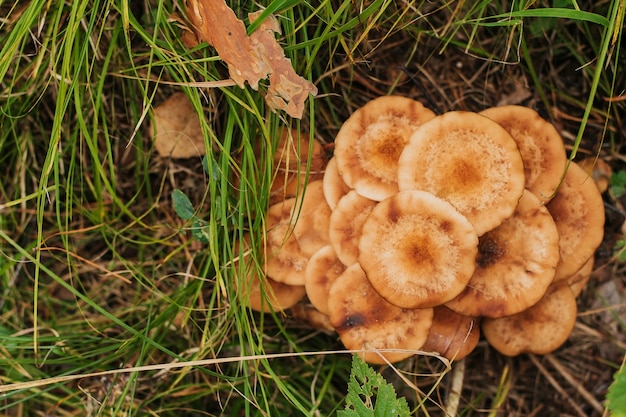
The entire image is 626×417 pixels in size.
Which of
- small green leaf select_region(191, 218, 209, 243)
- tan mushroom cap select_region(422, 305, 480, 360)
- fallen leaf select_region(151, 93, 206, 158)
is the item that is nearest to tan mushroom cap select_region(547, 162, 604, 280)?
tan mushroom cap select_region(422, 305, 480, 360)

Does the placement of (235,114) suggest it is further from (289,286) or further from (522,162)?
(522,162)

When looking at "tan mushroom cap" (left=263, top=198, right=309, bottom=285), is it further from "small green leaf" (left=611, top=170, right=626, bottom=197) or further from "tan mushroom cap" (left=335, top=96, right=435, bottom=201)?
"small green leaf" (left=611, top=170, right=626, bottom=197)

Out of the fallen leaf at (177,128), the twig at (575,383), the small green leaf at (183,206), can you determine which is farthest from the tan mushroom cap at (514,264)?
the fallen leaf at (177,128)

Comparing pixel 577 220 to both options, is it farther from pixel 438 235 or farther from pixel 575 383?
pixel 575 383

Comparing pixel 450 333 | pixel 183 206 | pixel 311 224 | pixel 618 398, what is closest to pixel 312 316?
pixel 311 224

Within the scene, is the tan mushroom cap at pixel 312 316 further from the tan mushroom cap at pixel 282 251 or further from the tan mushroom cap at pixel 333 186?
the tan mushroom cap at pixel 333 186

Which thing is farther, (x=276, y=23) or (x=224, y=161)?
(x=224, y=161)

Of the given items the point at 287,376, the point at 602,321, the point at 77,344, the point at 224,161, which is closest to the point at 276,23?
the point at 224,161
